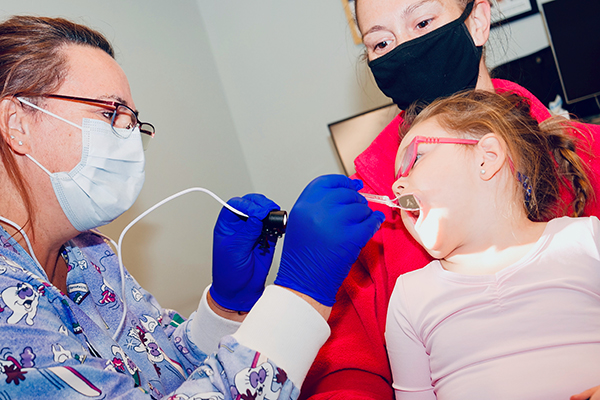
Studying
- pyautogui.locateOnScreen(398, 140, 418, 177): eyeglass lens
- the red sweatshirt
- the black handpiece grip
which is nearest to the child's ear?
pyautogui.locateOnScreen(398, 140, 418, 177): eyeglass lens

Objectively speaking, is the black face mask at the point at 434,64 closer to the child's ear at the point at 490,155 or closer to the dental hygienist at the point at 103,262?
the child's ear at the point at 490,155

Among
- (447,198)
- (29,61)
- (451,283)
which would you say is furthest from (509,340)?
(29,61)

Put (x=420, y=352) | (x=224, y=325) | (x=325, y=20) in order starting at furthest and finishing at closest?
(x=325, y=20) → (x=224, y=325) → (x=420, y=352)

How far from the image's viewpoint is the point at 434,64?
1428 millimetres

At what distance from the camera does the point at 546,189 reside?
135 centimetres

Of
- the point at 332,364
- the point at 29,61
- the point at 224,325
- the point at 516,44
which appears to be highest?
the point at 29,61

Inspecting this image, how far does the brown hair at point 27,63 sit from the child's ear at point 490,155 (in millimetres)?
1254

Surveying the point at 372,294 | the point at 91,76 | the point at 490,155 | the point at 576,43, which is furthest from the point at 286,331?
the point at 576,43

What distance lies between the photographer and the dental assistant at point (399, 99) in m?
1.36

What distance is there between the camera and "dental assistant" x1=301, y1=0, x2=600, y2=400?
1362 millimetres

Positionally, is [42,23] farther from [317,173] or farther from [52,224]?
[317,173]

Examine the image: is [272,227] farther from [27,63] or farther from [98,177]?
[27,63]

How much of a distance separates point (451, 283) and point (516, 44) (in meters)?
2.12

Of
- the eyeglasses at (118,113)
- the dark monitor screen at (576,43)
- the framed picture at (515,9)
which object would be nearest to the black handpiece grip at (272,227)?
the eyeglasses at (118,113)
